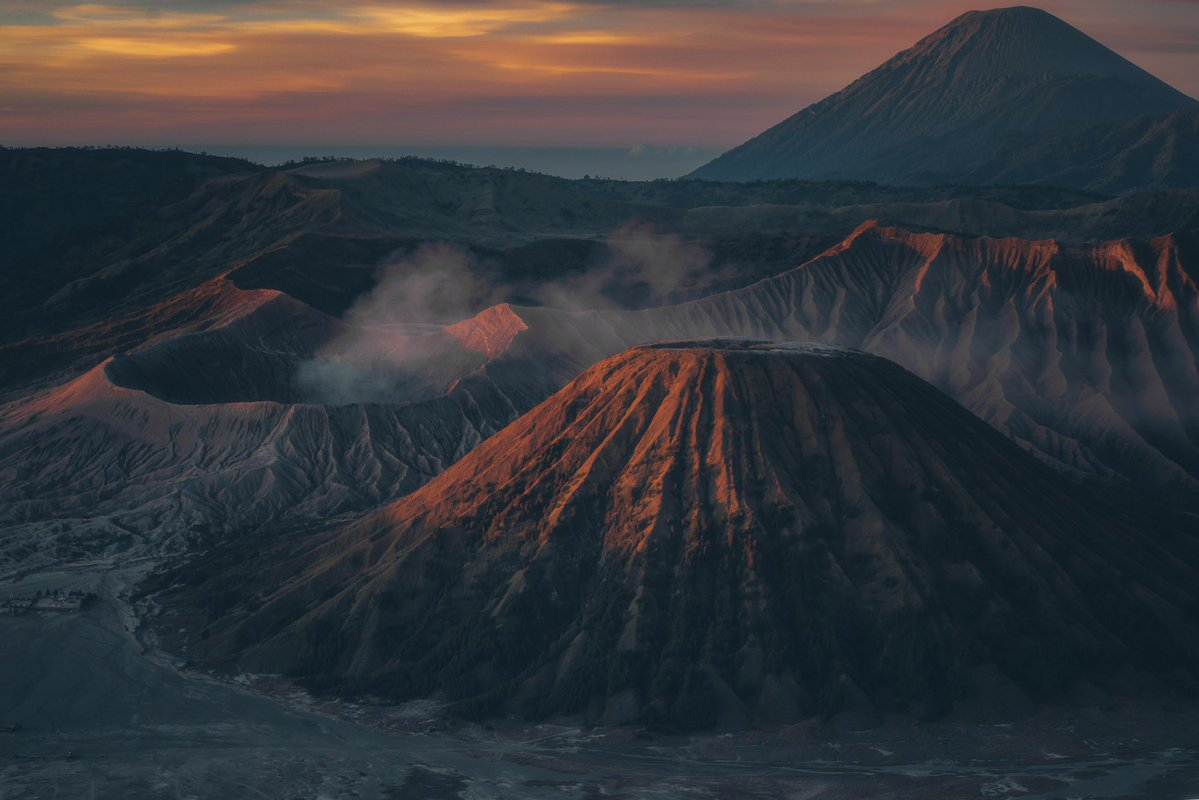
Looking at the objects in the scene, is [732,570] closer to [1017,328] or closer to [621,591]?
[621,591]

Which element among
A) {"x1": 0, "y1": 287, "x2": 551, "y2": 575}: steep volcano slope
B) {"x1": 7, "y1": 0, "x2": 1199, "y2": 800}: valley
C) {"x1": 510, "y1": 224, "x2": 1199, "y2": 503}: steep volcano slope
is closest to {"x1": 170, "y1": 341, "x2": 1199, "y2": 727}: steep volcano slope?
{"x1": 7, "y1": 0, "x2": 1199, "y2": 800}: valley

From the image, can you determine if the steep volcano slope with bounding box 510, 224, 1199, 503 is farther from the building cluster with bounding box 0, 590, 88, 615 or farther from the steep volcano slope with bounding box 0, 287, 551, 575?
the building cluster with bounding box 0, 590, 88, 615

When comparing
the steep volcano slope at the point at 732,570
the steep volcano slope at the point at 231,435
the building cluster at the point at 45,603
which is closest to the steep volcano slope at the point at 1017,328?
the steep volcano slope at the point at 231,435

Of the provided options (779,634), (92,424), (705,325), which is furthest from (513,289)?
(779,634)

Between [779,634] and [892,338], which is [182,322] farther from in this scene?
[779,634]

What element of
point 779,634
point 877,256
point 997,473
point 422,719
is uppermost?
point 877,256

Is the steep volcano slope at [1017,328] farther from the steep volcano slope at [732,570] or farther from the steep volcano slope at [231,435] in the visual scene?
the steep volcano slope at [732,570]

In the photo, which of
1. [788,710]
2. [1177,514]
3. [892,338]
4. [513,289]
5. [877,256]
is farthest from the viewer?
[513,289]
